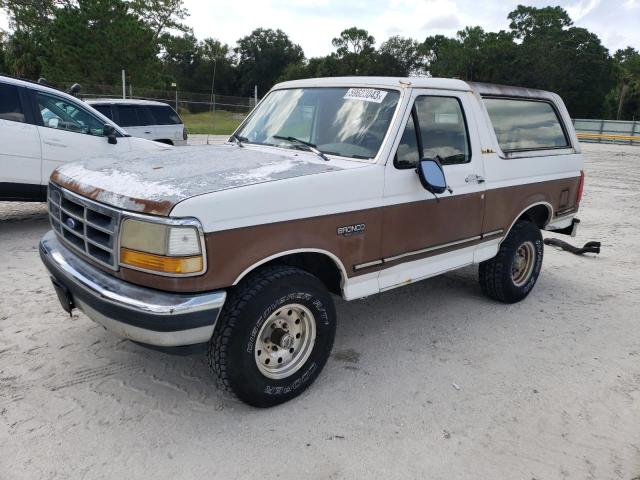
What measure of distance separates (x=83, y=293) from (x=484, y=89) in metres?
3.60

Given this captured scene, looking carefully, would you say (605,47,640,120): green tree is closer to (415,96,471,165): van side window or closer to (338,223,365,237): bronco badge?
(415,96,471,165): van side window

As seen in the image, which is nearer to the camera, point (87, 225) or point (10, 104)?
point (87, 225)

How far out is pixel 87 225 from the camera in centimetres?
303

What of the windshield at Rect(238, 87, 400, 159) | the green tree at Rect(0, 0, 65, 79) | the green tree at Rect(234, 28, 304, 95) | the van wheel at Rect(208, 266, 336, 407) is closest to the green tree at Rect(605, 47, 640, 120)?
the green tree at Rect(234, 28, 304, 95)

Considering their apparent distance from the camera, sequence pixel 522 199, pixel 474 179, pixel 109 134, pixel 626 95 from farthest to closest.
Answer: pixel 626 95, pixel 109 134, pixel 522 199, pixel 474 179

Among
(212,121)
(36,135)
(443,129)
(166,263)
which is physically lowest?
(166,263)

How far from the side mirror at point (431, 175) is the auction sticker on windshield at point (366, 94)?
599 mm

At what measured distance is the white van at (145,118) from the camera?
12008mm

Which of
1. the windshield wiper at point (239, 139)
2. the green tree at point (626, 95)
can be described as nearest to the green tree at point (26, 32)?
the windshield wiper at point (239, 139)

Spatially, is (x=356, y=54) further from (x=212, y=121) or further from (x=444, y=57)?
(x=212, y=121)

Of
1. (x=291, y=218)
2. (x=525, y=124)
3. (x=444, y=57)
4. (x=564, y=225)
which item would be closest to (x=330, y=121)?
(x=291, y=218)

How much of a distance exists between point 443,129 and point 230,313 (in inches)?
89.9

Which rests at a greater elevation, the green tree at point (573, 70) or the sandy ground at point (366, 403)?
the green tree at point (573, 70)

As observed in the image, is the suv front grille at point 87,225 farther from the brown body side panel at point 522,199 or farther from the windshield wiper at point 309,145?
the brown body side panel at point 522,199
